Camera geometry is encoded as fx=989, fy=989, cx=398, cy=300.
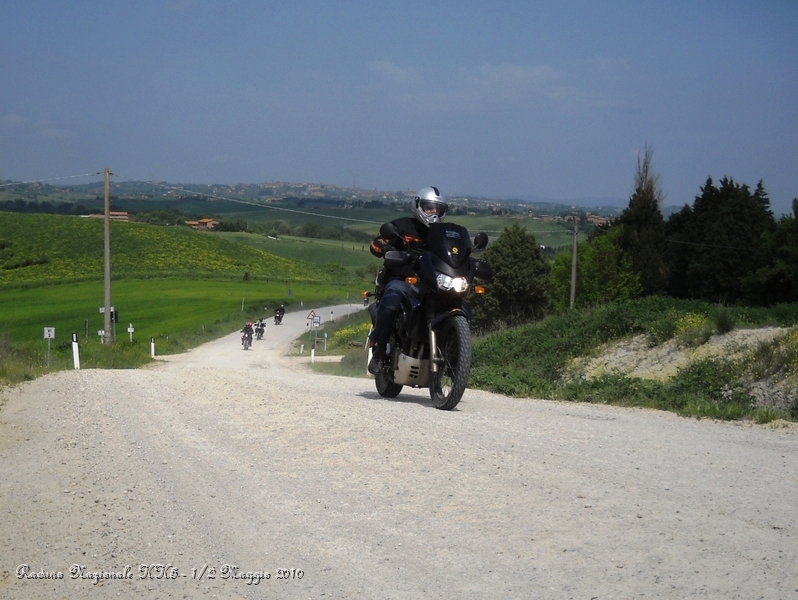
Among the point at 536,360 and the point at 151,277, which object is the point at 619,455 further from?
the point at 151,277

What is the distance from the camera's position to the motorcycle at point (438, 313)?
10812 millimetres

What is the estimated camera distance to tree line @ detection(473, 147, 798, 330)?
205 ft

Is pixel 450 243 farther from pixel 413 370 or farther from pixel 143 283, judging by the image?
pixel 143 283

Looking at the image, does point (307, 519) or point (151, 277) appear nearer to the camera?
point (307, 519)

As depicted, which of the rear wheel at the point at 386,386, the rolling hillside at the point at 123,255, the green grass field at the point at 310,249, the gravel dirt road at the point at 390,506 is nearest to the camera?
the gravel dirt road at the point at 390,506

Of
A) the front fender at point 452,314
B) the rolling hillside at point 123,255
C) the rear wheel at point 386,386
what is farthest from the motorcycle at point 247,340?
the front fender at point 452,314

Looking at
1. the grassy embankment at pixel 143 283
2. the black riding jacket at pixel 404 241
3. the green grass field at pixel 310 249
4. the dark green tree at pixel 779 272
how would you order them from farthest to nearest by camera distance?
the green grass field at pixel 310 249
the grassy embankment at pixel 143 283
the dark green tree at pixel 779 272
the black riding jacket at pixel 404 241

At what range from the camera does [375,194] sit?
5012cm

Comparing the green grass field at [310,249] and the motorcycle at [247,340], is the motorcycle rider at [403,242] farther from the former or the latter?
the green grass field at [310,249]

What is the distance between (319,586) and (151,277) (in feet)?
340

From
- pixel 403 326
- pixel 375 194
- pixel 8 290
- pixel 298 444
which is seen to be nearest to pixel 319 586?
pixel 298 444

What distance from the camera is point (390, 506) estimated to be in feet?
20.9

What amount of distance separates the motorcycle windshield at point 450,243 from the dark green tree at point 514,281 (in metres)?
57.5

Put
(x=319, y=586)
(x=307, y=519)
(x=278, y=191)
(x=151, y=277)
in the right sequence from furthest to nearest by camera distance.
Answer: (x=278, y=191) < (x=151, y=277) < (x=307, y=519) < (x=319, y=586)
